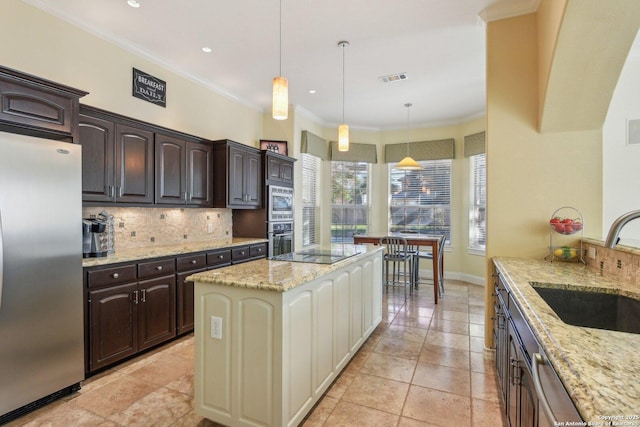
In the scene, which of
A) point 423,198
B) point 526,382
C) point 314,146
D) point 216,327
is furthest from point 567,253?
point 314,146

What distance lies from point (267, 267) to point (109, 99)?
2473mm

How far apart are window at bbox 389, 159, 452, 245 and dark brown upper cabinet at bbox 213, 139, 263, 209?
10.9 feet

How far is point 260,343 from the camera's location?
1.81 metres

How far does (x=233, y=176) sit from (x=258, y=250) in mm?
1046

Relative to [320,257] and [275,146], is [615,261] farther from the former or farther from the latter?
[275,146]

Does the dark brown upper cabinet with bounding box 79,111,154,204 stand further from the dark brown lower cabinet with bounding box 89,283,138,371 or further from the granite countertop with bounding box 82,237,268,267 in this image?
the dark brown lower cabinet with bounding box 89,283,138,371

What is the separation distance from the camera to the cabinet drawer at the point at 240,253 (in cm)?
403

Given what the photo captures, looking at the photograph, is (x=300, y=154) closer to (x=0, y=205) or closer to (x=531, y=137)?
(x=531, y=137)

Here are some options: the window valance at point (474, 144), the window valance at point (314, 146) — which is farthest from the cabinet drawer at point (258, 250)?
the window valance at point (474, 144)

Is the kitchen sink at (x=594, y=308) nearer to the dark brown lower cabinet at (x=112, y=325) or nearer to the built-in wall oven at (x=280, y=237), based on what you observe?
the dark brown lower cabinet at (x=112, y=325)

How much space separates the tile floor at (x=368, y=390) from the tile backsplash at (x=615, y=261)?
113 centimetres

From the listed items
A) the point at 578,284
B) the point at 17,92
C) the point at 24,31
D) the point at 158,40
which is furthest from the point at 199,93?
the point at 578,284

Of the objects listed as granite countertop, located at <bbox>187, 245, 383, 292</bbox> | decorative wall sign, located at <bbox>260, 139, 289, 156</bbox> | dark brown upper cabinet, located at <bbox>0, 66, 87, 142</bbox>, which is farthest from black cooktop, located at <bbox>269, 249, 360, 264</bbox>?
decorative wall sign, located at <bbox>260, 139, 289, 156</bbox>

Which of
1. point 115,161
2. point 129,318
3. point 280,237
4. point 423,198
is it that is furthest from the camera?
point 423,198
